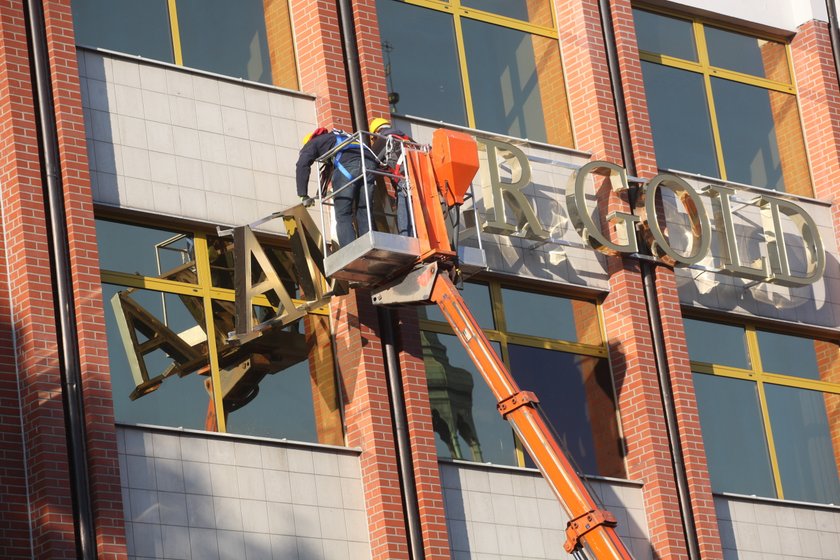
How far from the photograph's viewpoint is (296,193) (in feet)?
77.7

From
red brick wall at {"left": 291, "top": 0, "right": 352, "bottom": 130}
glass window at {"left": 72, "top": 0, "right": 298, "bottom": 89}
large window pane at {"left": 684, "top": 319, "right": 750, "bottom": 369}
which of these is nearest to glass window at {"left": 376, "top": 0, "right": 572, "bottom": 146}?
red brick wall at {"left": 291, "top": 0, "right": 352, "bottom": 130}

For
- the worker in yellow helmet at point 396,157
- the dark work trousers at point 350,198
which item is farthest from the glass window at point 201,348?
the worker in yellow helmet at point 396,157

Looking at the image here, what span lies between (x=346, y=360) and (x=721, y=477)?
634 centimetres

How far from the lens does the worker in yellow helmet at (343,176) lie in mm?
22469

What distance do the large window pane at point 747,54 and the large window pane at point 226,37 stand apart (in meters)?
8.23

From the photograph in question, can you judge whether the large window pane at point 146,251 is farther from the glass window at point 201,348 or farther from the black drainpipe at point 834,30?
the black drainpipe at point 834,30

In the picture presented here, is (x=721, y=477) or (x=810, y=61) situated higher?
(x=810, y=61)

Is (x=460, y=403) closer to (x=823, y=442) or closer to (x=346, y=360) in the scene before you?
(x=346, y=360)

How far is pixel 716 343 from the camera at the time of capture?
27312mm

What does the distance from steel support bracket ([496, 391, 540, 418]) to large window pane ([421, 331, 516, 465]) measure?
2010 millimetres

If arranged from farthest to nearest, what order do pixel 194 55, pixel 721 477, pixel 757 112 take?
pixel 757 112 → pixel 721 477 → pixel 194 55

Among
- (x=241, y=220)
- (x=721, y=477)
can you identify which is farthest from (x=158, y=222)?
(x=721, y=477)

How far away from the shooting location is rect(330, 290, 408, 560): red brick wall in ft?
72.2

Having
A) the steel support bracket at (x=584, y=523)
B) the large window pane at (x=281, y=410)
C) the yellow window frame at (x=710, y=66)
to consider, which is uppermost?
the yellow window frame at (x=710, y=66)
